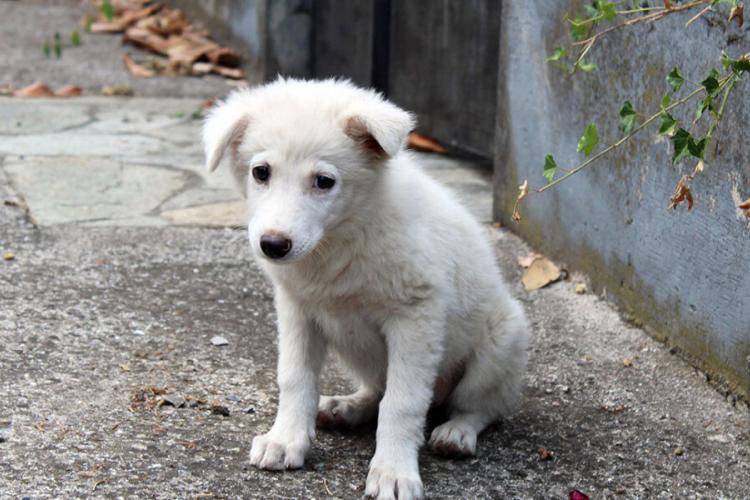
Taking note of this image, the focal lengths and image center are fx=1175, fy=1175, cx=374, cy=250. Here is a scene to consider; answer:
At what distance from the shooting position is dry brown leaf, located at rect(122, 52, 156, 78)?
8344mm

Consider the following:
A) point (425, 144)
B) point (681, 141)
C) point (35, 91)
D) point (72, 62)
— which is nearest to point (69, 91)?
point (35, 91)

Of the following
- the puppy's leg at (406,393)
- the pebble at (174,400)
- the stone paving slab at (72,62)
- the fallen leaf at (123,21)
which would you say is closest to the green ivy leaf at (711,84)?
the puppy's leg at (406,393)

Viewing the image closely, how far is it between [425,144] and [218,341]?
9.75 feet

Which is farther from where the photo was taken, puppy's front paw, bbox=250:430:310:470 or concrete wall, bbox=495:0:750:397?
concrete wall, bbox=495:0:750:397

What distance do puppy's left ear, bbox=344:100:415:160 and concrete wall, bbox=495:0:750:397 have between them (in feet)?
3.53

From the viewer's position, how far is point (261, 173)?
2928 millimetres

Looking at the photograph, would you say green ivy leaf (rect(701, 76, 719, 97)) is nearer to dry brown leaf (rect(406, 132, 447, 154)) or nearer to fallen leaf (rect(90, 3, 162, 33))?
dry brown leaf (rect(406, 132, 447, 154))

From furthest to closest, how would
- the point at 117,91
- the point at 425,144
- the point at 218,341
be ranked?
the point at 117,91 < the point at 425,144 < the point at 218,341

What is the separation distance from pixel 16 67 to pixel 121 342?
510 cm

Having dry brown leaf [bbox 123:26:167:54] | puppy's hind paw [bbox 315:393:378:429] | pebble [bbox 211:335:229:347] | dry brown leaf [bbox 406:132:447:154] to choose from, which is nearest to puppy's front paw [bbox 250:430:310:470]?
puppy's hind paw [bbox 315:393:378:429]

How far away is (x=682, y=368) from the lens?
378 cm

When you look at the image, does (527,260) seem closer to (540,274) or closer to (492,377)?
(540,274)

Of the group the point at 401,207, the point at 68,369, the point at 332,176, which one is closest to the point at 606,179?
the point at 401,207

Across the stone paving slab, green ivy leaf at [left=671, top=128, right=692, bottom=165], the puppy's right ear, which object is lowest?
the stone paving slab
